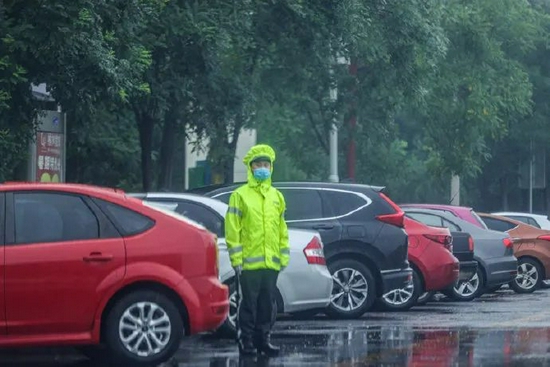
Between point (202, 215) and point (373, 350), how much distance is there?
268 cm

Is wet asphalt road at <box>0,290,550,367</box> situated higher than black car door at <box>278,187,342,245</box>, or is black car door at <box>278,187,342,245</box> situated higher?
black car door at <box>278,187,342,245</box>

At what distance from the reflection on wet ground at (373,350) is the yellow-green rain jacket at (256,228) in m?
0.88

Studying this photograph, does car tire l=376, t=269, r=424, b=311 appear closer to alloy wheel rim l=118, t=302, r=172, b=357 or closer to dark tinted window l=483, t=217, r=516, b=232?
dark tinted window l=483, t=217, r=516, b=232

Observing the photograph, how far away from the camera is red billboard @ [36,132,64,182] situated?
20094 mm

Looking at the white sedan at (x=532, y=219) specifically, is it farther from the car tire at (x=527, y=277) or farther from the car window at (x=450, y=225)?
the car window at (x=450, y=225)

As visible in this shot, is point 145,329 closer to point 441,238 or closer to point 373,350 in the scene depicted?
point 373,350

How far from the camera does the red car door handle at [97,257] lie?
11.9m

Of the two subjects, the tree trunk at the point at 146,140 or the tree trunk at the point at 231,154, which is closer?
the tree trunk at the point at 146,140

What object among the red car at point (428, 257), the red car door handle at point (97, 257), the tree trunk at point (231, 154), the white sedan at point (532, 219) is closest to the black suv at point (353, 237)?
the red car at point (428, 257)

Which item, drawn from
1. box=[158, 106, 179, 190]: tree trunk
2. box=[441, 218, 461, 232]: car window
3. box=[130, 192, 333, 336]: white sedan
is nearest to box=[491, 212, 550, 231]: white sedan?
box=[441, 218, 461, 232]: car window

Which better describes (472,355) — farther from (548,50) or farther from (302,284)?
(548,50)

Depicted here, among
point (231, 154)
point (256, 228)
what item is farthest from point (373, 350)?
point (231, 154)

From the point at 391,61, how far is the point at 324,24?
14.7ft

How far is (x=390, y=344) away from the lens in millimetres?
13961
